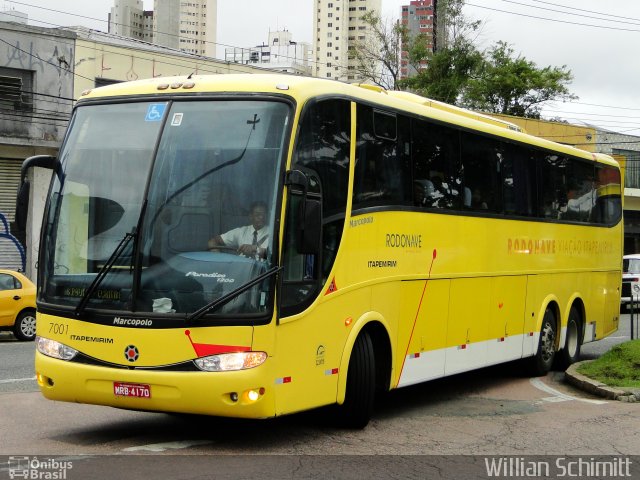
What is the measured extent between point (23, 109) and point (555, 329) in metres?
18.7

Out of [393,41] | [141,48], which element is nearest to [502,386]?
[141,48]

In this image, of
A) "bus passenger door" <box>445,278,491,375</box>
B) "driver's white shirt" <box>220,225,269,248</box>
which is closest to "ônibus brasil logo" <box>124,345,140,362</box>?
"driver's white shirt" <box>220,225,269,248</box>

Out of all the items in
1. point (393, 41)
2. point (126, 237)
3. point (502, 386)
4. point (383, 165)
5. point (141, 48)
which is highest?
point (393, 41)

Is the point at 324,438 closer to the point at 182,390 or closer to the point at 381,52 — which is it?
the point at 182,390

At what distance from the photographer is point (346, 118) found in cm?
917

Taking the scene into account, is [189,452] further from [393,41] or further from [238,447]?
[393,41]

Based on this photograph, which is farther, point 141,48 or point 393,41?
point 393,41

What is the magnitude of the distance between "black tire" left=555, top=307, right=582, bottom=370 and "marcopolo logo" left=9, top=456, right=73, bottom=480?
384 inches

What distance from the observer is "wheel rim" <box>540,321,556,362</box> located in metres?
14.5

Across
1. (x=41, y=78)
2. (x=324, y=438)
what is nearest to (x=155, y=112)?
(x=324, y=438)

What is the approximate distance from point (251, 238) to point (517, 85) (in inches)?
1882

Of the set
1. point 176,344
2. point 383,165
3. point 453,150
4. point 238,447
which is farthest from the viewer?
point 453,150

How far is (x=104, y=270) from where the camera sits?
26.7 feet

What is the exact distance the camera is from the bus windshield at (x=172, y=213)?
7895 mm
